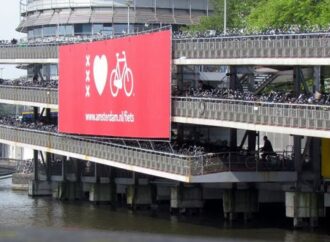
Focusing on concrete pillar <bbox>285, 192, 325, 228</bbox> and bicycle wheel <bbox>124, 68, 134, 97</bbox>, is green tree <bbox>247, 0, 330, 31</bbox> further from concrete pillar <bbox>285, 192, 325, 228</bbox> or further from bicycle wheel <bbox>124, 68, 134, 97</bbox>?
concrete pillar <bbox>285, 192, 325, 228</bbox>

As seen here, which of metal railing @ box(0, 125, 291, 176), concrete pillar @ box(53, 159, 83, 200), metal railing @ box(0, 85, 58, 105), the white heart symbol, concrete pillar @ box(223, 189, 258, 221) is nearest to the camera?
metal railing @ box(0, 125, 291, 176)

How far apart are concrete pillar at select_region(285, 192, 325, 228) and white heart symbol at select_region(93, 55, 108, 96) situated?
22219mm

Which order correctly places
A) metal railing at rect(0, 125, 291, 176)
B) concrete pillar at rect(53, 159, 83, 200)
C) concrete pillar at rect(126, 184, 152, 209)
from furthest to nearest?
1. concrete pillar at rect(53, 159, 83, 200)
2. concrete pillar at rect(126, 184, 152, 209)
3. metal railing at rect(0, 125, 291, 176)

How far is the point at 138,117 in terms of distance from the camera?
7925 cm

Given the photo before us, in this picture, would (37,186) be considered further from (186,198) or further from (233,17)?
(233,17)

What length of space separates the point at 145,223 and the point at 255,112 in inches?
529

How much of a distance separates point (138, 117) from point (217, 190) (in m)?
10.4

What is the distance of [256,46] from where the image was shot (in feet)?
221

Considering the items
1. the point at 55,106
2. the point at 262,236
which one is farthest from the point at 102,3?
the point at 262,236

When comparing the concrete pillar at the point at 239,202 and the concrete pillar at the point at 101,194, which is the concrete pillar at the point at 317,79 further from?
the concrete pillar at the point at 101,194

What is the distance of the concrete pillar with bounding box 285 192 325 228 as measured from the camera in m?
69.1

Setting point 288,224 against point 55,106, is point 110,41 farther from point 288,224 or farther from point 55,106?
point 288,224

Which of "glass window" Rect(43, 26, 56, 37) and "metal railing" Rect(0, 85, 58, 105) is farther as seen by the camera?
"glass window" Rect(43, 26, 56, 37)

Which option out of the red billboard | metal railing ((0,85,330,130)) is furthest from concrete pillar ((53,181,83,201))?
metal railing ((0,85,330,130))
